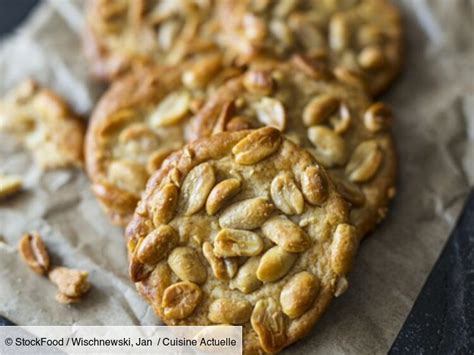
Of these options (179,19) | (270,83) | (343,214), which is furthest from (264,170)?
(179,19)

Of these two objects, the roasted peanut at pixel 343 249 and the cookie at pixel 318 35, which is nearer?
the roasted peanut at pixel 343 249

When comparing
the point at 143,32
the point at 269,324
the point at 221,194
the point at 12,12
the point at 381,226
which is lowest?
the point at 381,226

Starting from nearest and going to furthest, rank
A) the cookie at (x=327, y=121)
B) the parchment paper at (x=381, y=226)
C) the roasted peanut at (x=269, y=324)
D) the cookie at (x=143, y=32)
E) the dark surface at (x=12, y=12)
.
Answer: the roasted peanut at (x=269, y=324), the parchment paper at (x=381, y=226), the cookie at (x=327, y=121), the cookie at (x=143, y=32), the dark surface at (x=12, y=12)

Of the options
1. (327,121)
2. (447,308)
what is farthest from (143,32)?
(447,308)

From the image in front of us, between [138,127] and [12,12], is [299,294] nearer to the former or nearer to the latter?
[138,127]

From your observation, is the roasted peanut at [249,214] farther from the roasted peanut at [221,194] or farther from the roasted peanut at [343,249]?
the roasted peanut at [343,249]

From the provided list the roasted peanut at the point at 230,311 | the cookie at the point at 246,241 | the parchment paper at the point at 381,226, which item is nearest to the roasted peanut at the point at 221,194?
the cookie at the point at 246,241

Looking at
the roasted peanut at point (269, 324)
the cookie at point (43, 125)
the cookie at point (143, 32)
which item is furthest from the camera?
the cookie at point (143, 32)

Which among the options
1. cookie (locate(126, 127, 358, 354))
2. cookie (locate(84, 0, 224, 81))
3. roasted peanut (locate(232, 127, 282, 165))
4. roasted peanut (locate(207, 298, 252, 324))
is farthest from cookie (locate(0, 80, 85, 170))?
roasted peanut (locate(207, 298, 252, 324))
